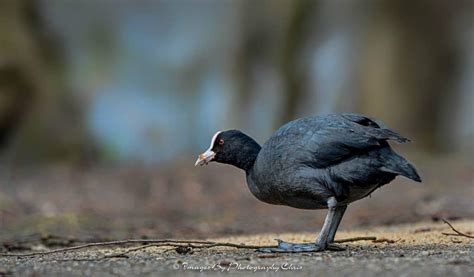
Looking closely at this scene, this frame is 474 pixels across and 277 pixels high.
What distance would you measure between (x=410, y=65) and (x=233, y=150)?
11.4m

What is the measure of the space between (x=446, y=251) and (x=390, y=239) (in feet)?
4.06

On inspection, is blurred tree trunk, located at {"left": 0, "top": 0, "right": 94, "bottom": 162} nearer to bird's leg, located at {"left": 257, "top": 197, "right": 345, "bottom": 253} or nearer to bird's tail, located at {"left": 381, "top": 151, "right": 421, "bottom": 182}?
bird's leg, located at {"left": 257, "top": 197, "right": 345, "bottom": 253}

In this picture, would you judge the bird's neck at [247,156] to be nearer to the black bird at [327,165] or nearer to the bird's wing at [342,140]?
the black bird at [327,165]

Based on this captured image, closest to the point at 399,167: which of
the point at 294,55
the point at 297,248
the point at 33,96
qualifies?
the point at 297,248

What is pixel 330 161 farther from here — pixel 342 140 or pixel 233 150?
pixel 233 150

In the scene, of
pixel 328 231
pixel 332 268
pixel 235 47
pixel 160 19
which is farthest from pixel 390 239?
pixel 160 19

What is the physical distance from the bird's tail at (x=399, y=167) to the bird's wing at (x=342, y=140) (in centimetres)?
13

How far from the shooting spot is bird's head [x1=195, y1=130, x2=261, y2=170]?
6.91 metres

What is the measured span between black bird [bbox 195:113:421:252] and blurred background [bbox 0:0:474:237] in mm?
3003

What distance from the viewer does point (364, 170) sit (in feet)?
20.3

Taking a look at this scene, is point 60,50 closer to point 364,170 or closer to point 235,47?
point 235,47

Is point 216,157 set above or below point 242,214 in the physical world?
above

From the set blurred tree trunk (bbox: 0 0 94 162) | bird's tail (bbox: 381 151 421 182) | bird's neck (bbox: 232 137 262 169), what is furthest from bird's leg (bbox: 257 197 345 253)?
blurred tree trunk (bbox: 0 0 94 162)

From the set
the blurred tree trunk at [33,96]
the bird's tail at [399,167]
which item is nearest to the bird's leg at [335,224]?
the bird's tail at [399,167]
